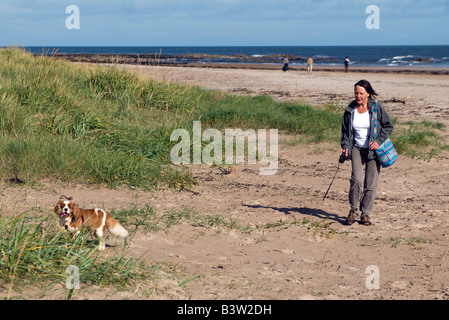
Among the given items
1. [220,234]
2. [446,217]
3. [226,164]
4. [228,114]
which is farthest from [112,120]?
[446,217]

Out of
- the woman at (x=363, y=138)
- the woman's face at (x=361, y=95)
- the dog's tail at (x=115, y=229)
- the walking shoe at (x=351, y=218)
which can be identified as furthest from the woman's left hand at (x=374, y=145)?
the dog's tail at (x=115, y=229)

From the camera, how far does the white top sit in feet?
20.7

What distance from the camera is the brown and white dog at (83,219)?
15.6 feet

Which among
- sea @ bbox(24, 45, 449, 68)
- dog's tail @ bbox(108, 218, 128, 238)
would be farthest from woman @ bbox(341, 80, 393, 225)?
sea @ bbox(24, 45, 449, 68)

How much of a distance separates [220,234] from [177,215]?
26.1 inches

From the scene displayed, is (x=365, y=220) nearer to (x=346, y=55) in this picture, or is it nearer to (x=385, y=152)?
(x=385, y=152)

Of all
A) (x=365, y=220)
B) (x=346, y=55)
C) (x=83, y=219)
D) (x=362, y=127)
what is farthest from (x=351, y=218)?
(x=346, y=55)

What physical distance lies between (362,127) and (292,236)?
61.9 inches

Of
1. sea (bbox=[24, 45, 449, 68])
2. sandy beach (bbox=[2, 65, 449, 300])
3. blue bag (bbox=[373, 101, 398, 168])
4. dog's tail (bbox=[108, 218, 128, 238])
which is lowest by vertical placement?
sandy beach (bbox=[2, 65, 449, 300])

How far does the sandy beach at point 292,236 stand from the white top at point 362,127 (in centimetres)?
107

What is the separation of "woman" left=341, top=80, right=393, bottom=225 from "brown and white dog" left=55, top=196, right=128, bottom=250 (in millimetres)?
3037

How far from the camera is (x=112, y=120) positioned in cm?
966

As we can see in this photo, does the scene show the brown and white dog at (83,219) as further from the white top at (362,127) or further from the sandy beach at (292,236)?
Answer: the white top at (362,127)

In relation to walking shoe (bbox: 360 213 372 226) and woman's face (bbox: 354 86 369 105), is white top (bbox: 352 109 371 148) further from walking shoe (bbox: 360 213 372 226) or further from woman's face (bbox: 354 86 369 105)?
walking shoe (bbox: 360 213 372 226)
